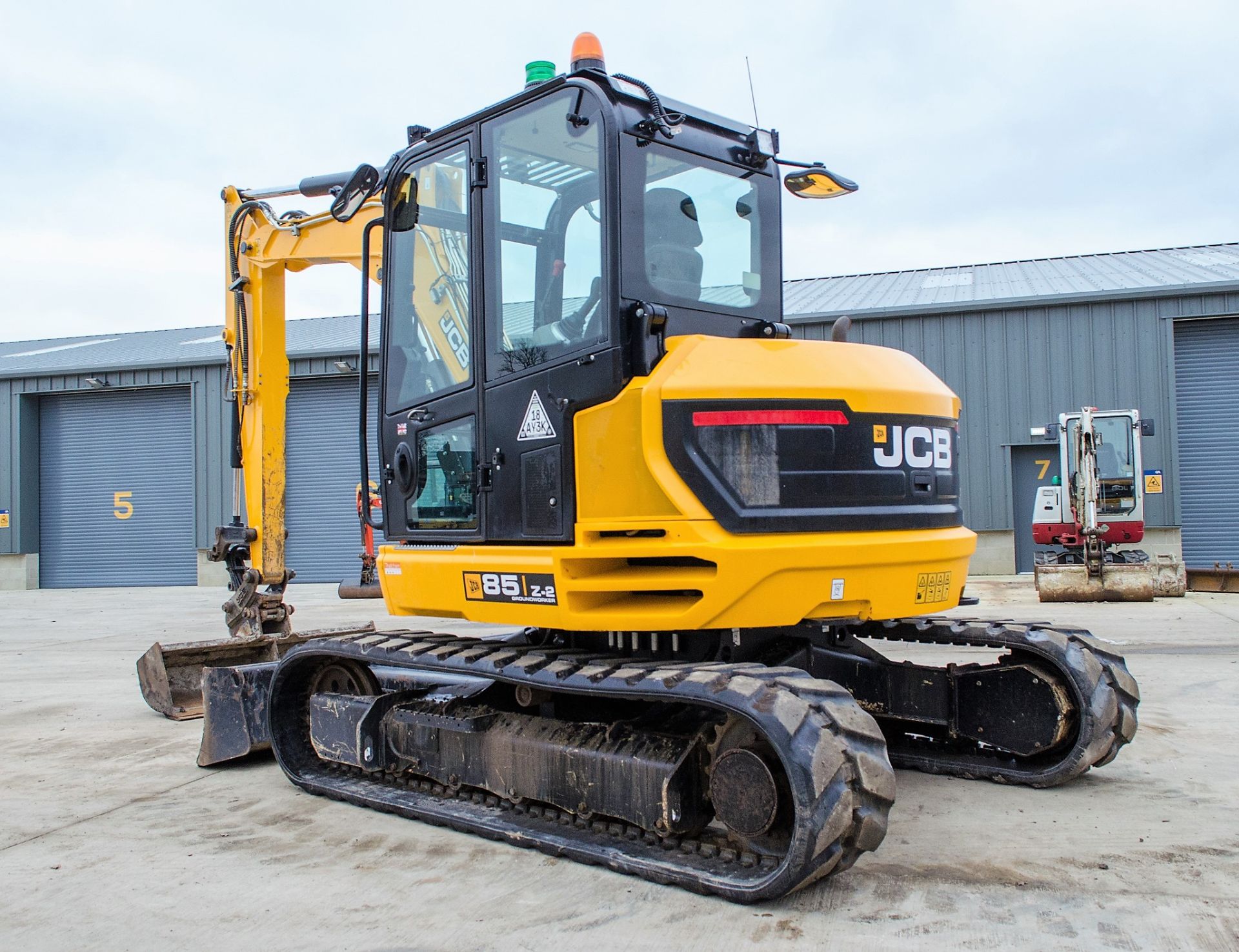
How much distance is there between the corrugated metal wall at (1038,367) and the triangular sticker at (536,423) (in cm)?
1757

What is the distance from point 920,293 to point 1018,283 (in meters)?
2.21

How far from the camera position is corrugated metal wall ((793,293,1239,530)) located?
20.2 metres

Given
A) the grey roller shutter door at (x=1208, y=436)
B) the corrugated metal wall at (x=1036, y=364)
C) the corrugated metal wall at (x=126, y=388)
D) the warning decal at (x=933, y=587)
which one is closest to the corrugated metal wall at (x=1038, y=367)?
the corrugated metal wall at (x=1036, y=364)

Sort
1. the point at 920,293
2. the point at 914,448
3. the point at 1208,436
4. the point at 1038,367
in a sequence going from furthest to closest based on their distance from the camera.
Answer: the point at 920,293 → the point at 1038,367 → the point at 1208,436 → the point at 914,448

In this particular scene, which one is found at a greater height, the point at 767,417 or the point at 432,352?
the point at 432,352

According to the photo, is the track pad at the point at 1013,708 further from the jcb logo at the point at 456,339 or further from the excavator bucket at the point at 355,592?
the excavator bucket at the point at 355,592

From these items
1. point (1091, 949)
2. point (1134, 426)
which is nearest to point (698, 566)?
point (1091, 949)

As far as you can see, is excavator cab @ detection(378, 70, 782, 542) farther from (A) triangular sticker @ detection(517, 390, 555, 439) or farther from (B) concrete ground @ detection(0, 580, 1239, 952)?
(B) concrete ground @ detection(0, 580, 1239, 952)

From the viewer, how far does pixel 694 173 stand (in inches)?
190

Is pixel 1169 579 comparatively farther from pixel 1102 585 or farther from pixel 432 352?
pixel 432 352

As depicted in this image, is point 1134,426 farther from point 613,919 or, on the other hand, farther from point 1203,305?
point 613,919

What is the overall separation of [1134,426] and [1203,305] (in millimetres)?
4021

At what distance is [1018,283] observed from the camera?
23.6 metres

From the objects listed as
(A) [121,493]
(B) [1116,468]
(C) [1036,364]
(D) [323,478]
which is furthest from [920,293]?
(A) [121,493]
